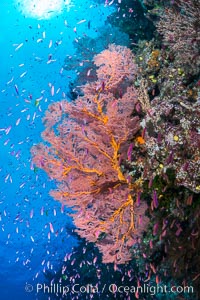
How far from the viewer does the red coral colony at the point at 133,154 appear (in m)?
4.86

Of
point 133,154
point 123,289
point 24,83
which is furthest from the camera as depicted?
point 24,83

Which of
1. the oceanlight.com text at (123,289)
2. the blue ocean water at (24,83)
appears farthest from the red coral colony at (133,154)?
the blue ocean water at (24,83)

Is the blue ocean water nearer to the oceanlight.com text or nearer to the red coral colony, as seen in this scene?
the oceanlight.com text

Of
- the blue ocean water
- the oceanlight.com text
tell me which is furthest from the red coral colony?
the blue ocean water

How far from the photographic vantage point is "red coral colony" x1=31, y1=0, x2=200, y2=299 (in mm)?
4855

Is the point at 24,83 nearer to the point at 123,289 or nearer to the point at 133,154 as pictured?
the point at 123,289

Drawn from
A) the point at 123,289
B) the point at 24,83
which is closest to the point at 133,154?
the point at 123,289

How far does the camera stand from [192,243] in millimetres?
4887

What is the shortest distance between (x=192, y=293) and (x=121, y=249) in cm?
170

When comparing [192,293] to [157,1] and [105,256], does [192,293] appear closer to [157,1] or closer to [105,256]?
[105,256]

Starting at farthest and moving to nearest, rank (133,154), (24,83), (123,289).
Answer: (24,83)
(123,289)
(133,154)

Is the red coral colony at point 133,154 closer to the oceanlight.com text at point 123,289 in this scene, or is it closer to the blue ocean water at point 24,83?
the oceanlight.com text at point 123,289

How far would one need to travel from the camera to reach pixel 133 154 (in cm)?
557

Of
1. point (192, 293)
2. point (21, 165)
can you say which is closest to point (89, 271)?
point (192, 293)
